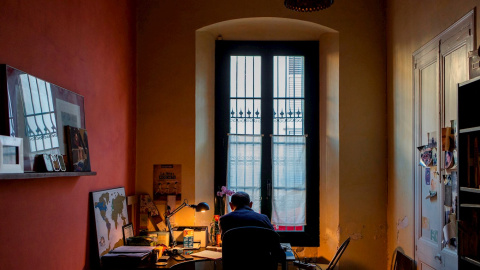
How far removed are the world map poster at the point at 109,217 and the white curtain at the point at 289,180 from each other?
1837 mm

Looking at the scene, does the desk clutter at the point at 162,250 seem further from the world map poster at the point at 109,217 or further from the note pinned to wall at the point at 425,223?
the note pinned to wall at the point at 425,223

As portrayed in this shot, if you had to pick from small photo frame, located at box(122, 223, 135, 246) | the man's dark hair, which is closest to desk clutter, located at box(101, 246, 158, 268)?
small photo frame, located at box(122, 223, 135, 246)

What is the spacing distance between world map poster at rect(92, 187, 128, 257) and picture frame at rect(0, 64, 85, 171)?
0.78 m

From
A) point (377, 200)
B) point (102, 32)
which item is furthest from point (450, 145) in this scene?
point (102, 32)

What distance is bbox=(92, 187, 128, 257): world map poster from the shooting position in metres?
3.54

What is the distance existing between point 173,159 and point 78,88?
1668 mm

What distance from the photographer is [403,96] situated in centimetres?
422

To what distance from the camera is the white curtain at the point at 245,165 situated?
5.30 m

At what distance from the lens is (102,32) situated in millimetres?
3809

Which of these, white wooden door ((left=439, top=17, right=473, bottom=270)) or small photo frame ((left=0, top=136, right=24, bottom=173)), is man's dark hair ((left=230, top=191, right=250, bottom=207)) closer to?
white wooden door ((left=439, top=17, right=473, bottom=270))

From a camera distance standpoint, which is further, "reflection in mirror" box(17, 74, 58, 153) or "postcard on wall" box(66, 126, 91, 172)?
"postcard on wall" box(66, 126, 91, 172)

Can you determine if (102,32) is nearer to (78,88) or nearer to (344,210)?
(78,88)

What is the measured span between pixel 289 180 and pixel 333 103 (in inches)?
41.2

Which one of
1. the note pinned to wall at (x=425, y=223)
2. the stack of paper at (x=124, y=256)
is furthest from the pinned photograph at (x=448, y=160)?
the stack of paper at (x=124, y=256)
